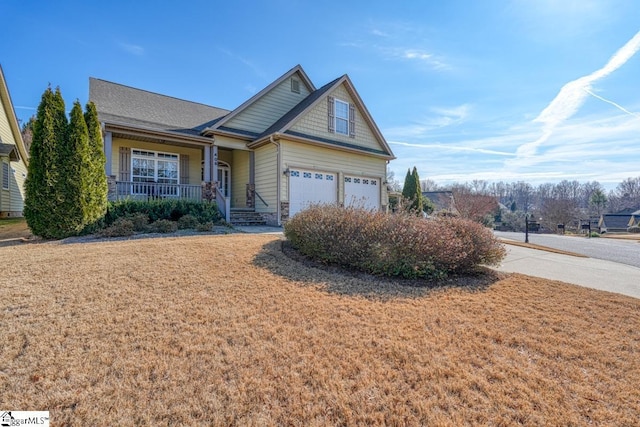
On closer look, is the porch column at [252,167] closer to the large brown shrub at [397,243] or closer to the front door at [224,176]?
the front door at [224,176]

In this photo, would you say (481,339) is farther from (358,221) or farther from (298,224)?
(298,224)

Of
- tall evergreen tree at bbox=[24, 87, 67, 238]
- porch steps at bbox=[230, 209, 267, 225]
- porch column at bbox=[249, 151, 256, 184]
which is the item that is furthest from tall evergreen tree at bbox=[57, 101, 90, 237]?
porch column at bbox=[249, 151, 256, 184]

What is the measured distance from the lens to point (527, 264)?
7.38 metres

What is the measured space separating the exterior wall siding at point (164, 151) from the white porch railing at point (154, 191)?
1206mm

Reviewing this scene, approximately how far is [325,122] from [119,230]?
389 inches

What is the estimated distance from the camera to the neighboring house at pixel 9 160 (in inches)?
552

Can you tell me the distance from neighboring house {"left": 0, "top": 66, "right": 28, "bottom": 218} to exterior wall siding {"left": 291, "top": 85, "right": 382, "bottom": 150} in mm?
13998

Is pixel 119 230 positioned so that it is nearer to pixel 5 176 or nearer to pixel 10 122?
pixel 5 176

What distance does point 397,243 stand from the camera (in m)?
5.68

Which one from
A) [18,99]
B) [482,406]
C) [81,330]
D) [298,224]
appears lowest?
[482,406]

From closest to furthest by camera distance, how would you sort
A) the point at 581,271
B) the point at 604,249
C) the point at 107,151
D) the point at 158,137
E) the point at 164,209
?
the point at 581,271 < the point at 164,209 < the point at 107,151 < the point at 158,137 < the point at 604,249

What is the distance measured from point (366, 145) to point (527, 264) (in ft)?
33.4

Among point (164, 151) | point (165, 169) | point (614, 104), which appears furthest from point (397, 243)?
point (614, 104)

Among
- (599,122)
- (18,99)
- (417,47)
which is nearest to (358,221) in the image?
(417,47)
